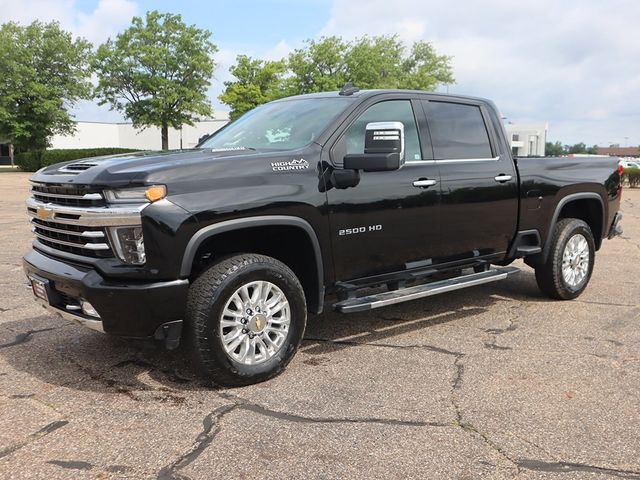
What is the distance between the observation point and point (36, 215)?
14.0ft

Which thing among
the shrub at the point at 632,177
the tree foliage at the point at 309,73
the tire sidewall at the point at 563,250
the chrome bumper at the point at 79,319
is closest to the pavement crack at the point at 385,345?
the chrome bumper at the point at 79,319

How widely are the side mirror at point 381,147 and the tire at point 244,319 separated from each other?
3.07 ft

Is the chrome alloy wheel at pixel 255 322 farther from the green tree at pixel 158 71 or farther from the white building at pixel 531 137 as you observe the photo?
the white building at pixel 531 137

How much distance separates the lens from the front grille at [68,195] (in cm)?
360

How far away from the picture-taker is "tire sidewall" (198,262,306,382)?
3.74m

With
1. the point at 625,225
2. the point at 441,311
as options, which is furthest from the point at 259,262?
the point at 625,225

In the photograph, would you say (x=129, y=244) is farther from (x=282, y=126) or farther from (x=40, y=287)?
(x=282, y=126)

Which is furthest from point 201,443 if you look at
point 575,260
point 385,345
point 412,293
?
point 575,260

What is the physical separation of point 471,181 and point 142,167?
2.86m

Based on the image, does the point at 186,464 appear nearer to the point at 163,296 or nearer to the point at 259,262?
the point at 163,296

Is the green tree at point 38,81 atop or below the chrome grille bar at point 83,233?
atop

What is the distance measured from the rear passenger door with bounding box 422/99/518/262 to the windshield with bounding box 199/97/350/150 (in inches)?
38.6

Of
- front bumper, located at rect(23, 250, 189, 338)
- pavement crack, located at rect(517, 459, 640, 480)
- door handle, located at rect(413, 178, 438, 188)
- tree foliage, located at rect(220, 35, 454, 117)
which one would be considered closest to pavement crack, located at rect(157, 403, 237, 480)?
front bumper, located at rect(23, 250, 189, 338)

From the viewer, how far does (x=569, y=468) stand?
2.98m
